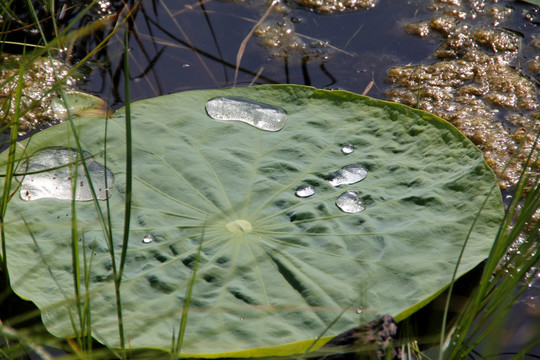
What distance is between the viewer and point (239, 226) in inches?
51.4

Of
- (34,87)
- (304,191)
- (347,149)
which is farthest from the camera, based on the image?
(34,87)

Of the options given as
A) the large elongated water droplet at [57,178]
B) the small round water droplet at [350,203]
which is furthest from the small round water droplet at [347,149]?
the large elongated water droplet at [57,178]

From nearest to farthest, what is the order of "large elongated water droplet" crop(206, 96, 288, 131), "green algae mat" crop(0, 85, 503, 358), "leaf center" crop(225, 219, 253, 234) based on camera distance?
"green algae mat" crop(0, 85, 503, 358) < "leaf center" crop(225, 219, 253, 234) < "large elongated water droplet" crop(206, 96, 288, 131)

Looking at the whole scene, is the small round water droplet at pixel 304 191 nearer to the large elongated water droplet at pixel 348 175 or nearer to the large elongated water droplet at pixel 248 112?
the large elongated water droplet at pixel 348 175

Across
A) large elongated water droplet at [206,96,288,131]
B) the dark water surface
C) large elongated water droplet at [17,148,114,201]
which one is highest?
the dark water surface

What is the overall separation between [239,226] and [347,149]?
0.39 m

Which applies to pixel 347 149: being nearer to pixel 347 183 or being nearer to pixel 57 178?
pixel 347 183

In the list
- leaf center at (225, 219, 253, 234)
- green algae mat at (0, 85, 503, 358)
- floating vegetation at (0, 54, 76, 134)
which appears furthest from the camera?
floating vegetation at (0, 54, 76, 134)

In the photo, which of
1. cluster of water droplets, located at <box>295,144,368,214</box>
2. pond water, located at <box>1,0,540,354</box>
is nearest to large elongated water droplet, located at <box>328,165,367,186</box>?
cluster of water droplets, located at <box>295,144,368,214</box>

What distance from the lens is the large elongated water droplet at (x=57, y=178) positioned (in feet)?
4.62

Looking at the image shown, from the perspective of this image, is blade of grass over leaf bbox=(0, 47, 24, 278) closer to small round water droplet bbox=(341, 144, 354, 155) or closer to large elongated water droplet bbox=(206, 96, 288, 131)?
large elongated water droplet bbox=(206, 96, 288, 131)

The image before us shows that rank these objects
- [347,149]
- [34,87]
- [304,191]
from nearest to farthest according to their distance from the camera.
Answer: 1. [304,191]
2. [347,149]
3. [34,87]

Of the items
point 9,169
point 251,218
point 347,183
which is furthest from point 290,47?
point 9,169

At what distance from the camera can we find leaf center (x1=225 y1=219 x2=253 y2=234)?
130cm
